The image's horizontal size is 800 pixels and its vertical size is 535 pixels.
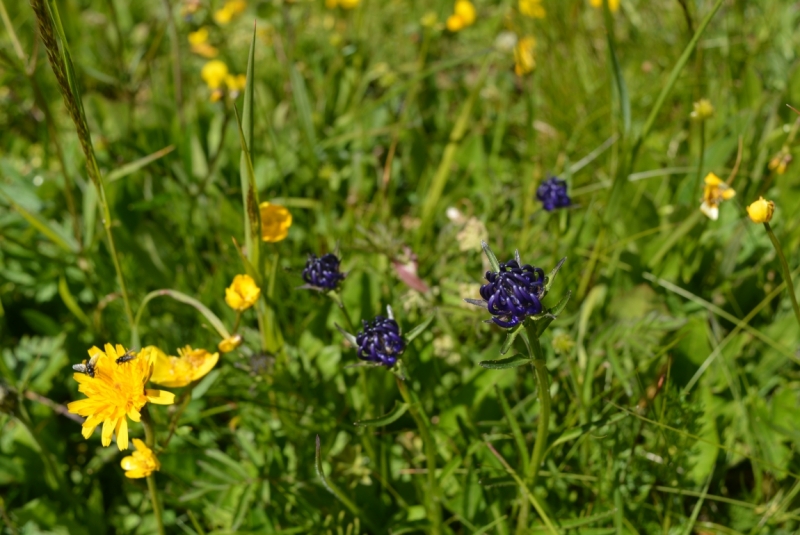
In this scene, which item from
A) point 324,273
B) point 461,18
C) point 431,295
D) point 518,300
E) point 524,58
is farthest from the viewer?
point 461,18

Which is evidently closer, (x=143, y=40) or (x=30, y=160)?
(x=30, y=160)

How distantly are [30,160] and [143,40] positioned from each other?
1122 mm

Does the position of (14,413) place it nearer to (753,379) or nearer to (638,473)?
(638,473)

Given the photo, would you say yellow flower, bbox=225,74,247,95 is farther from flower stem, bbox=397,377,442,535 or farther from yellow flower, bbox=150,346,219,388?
flower stem, bbox=397,377,442,535

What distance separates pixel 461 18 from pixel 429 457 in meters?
2.73

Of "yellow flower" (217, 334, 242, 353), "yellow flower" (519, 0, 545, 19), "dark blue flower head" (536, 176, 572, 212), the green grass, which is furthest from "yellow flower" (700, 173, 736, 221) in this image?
"yellow flower" (519, 0, 545, 19)

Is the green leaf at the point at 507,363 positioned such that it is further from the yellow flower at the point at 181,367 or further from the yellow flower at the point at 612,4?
the yellow flower at the point at 612,4

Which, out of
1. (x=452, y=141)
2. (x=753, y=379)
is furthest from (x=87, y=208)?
(x=753, y=379)

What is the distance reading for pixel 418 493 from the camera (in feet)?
6.25

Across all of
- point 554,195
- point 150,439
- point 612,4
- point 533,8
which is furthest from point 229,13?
point 150,439

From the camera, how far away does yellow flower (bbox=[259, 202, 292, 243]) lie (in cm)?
179

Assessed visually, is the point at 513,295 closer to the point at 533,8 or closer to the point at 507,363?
the point at 507,363

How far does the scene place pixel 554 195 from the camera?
1.97 metres

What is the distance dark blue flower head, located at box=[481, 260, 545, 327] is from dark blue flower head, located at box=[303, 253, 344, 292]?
513 mm
